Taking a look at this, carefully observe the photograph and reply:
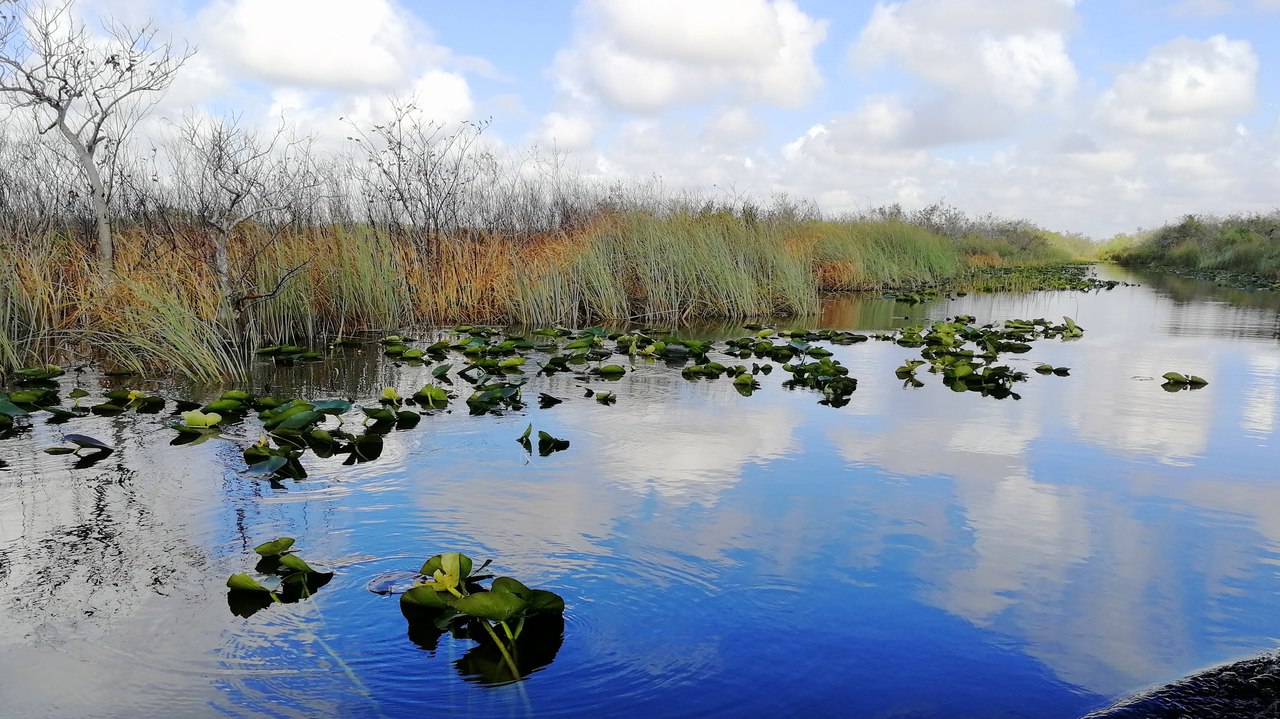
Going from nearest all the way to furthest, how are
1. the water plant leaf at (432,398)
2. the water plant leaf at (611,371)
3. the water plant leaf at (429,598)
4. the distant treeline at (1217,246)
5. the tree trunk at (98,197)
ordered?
1. the water plant leaf at (429,598)
2. the water plant leaf at (432,398)
3. the water plant leaf at (611,371)
4. the tree trunk at (98,197)
5. the distant treeline at (1217,246)

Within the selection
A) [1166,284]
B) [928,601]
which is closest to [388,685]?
[928,601]

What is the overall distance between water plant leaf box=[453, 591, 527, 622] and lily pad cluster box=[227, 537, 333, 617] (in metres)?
0.59

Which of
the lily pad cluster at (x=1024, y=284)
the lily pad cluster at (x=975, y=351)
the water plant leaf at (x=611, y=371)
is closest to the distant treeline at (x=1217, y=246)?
the lily pad cluster at (x=1024, y=284)

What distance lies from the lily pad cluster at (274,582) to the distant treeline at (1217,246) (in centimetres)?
2818

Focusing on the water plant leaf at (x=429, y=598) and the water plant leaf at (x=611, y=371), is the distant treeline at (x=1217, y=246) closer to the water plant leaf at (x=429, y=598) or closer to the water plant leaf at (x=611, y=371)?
the water plant leaf at (x=611, y=371)

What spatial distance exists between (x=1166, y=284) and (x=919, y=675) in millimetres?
23458

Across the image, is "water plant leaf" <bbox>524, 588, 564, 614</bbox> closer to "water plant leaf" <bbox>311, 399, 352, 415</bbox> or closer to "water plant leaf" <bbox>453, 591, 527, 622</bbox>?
"water plant leaf" <bbox>453, 591, 527, 622</bbox>

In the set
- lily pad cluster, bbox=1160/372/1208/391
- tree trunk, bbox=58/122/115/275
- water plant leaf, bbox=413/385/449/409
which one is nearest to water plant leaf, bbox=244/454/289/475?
water plant leaf, bbox=413/385/449/409

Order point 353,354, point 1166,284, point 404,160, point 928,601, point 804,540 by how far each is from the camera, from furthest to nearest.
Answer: point 1166,284 < point 404,160 < point 353,354 < point 804,540 < point 928,601

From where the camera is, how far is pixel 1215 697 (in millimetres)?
1934

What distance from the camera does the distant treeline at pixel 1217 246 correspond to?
90.1 feet

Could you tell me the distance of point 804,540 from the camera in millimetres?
2879

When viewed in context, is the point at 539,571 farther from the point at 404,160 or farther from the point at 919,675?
the point at 404,160

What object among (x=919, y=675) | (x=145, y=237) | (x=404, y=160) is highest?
(x=404, y=160)
